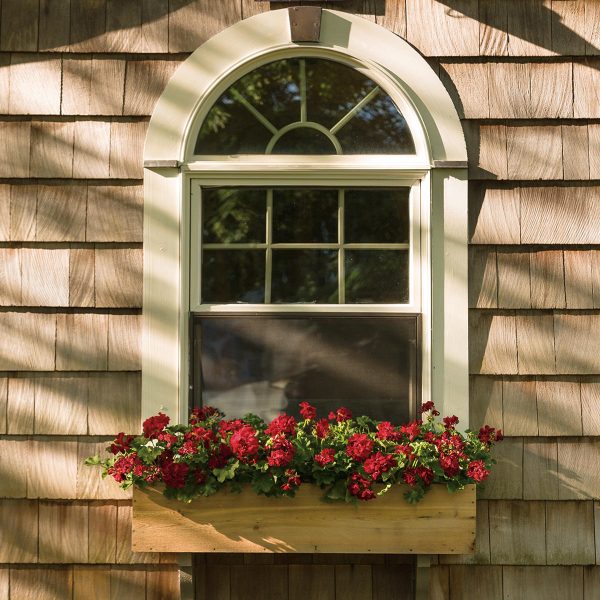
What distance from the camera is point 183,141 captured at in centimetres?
292

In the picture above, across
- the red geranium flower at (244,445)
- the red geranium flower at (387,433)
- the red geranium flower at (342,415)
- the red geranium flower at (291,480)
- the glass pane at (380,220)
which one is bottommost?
the red geranium flower at (291,480)

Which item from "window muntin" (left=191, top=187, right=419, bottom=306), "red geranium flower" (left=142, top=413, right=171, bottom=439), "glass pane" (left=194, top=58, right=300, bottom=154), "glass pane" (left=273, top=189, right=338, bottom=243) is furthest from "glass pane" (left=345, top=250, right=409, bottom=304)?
"red geranium flower" (left=142, top=413, right=171, bottom=439)

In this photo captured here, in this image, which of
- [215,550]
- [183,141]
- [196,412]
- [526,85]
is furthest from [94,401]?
[526,85]

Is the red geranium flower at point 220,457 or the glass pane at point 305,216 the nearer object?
the red geranium flower at point 220,457

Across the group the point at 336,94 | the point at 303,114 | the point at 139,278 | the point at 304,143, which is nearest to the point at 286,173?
the point at 304,143

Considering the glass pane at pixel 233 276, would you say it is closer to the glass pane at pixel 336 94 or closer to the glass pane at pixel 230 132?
the glass pane at pixel 230 132

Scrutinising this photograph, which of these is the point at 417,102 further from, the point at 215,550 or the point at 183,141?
the point at 215,550

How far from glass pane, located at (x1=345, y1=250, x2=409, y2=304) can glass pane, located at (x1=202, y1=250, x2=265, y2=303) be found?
1.17 ft

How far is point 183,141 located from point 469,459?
64.1 inches

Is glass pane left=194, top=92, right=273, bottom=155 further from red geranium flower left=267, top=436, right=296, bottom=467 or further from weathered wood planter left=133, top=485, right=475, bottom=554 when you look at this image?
weathered wood planter left=133, top=485, right=475, bottom=554

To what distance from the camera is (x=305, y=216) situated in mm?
2957

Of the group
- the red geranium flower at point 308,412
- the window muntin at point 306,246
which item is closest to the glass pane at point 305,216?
the window muntin at point 306,246

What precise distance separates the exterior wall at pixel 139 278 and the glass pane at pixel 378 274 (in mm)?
284

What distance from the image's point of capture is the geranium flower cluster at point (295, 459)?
8.59 ft
